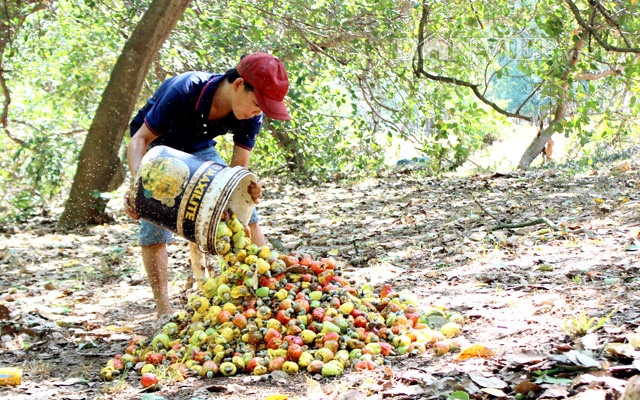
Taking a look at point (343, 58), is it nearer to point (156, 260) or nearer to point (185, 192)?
point (156, 260)

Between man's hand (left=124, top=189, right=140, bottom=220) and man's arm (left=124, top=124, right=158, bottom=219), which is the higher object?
man's arm (left=124, top=124, right=158, bottom=219)

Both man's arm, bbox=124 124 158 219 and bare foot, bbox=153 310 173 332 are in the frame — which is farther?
bare foot, bbox=153 310 173 332

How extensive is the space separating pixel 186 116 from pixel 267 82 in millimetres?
488

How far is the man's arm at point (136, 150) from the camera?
8.11 feet

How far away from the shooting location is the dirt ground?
5.77 feet

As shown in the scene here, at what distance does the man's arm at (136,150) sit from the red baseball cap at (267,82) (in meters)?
0.55

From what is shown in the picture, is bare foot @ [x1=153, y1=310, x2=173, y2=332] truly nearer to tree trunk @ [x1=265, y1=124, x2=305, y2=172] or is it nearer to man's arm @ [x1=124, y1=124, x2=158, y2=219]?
man's arm @ [x1=124, y1=124, x2=158, y2=219]

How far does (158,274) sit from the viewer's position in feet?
9.32

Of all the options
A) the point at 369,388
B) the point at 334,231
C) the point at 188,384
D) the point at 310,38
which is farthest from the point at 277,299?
the point at 310,38

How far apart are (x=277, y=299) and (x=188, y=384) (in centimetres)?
54

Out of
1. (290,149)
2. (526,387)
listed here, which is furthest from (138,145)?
(290,149)

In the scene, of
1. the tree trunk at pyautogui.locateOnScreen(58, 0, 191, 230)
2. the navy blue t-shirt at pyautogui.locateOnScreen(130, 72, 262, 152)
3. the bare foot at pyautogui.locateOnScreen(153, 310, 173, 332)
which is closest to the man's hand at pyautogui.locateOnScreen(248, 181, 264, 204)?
the navy blue t-shirt at pyautogui.locateOnScreen(130, 72, 262, 152)

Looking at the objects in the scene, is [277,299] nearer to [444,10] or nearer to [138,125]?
[138,125]

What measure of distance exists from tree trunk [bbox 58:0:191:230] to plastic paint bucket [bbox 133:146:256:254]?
3.16m
